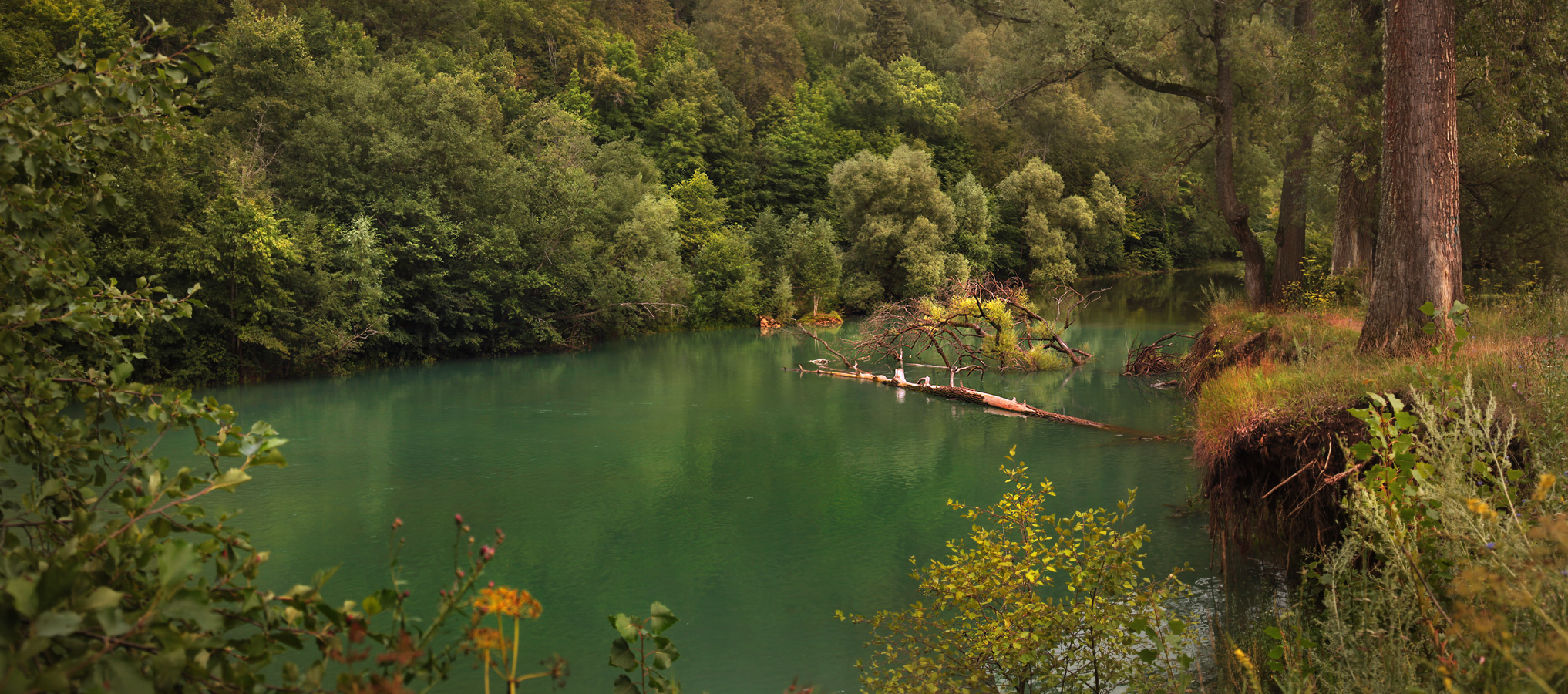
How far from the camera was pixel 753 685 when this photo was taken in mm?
6215

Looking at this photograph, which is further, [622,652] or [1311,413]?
[1311,413]

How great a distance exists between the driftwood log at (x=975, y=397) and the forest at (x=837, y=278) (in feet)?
0.30

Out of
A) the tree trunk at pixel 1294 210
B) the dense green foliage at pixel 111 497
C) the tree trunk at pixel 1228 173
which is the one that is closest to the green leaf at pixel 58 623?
the dense green foliage at pixel 111 497

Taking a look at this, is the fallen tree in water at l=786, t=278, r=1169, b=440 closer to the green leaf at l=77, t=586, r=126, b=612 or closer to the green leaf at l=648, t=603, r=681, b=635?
the green leaf at l=648, t=603, r=681, b=635

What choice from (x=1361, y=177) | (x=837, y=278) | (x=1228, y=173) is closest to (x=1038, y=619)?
(x=1361, y=177)

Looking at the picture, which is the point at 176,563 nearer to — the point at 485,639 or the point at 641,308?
the point at 485,639

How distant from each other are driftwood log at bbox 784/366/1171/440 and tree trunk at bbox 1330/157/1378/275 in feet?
15.5

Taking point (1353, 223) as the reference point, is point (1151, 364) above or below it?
below

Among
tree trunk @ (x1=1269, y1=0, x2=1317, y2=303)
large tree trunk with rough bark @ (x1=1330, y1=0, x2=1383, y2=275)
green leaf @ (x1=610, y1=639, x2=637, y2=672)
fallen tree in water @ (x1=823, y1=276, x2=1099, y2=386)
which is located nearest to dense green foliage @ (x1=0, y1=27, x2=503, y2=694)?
green leaf @ (x1=610, y1=639, x2=637, y2=672)

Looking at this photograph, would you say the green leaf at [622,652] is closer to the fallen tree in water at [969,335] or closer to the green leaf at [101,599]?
the green leaf at [101,599]

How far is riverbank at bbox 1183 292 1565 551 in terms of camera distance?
5445 millimetres

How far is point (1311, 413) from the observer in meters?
6.28

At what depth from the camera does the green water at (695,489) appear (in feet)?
24.7

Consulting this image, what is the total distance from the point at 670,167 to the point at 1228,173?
28.7m
